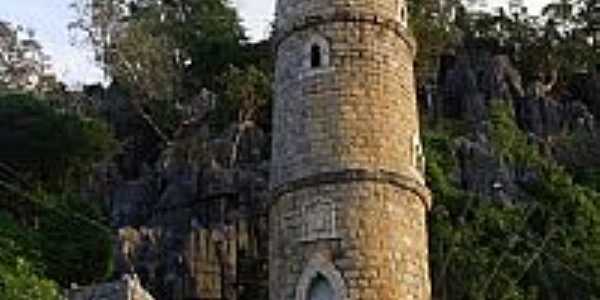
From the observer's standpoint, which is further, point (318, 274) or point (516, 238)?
point (516, 238)

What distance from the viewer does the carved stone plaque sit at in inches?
632

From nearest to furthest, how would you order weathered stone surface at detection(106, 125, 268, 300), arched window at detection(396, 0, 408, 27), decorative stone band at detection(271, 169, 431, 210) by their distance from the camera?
decorative stone band at detection(271, 169, 431, 210), arched window at detection(396, 0, 408, 27), weathered stone surface at detection(106, 125, 268, 300)

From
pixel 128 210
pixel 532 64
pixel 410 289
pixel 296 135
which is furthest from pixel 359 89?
pixel 532 64

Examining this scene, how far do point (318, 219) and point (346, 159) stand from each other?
32.8 inches

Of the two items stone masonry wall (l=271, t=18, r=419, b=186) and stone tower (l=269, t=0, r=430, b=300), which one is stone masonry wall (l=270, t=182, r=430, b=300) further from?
stone masonry wall (l=271, t=18, r=419, b=186)

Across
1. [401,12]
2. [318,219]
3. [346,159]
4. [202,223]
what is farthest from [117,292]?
[202,223]

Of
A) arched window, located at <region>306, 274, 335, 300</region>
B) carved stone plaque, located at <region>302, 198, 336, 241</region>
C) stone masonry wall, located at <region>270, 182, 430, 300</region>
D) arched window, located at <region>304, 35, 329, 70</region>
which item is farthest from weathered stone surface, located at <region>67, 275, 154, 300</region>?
arched window, located at <region>304, 35, 329, 70</region>

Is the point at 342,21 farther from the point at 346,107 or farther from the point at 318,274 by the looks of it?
the point at 318,274

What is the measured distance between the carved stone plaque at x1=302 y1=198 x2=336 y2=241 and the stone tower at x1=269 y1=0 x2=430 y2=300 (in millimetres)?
12

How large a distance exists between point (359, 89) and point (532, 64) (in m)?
27.7

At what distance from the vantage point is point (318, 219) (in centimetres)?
1619

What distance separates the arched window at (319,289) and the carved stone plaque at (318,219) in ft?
1.66

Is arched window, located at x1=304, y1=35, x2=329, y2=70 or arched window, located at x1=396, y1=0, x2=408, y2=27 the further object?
arched window, located at x1=396, y1=0, x2=408, y2=27

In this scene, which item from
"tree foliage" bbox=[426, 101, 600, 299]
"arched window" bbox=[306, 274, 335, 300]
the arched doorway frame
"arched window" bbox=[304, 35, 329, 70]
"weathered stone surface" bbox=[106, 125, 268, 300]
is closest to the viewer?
the arched doorway frame
